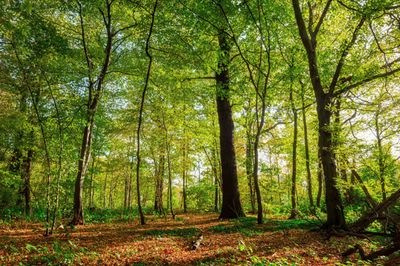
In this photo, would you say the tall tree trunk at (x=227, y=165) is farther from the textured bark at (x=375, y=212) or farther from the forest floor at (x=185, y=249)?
the textured bark at (x=375, y=212)

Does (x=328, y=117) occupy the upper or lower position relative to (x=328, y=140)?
upper

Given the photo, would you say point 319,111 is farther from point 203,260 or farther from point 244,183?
point 244,183

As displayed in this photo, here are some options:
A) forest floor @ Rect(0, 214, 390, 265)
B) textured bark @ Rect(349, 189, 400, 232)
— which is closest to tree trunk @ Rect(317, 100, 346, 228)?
textured bark @ Rect(349, 189, 400, 232)

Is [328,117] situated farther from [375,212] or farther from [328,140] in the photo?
[375,212]

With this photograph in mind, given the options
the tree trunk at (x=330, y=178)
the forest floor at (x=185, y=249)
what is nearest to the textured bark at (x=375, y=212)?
the forest floor at (x=185, y=249)

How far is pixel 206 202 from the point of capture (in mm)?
21609

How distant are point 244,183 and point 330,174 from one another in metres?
17.9

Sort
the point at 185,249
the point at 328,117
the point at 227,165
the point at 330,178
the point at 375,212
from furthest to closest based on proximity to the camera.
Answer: the point at 227,165
the point at 328,117
the point at 330,178
the point at 185,249
the point at 375,212

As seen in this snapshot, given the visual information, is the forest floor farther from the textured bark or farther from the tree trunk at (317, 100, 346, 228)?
the tree trunk at (317, 100, 346, 228)

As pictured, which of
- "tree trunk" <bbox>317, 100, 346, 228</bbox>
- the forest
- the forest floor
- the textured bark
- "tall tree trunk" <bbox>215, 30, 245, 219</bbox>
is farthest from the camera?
"tall tree trunk" <bbox>215, 30, 245, 219</bbox>

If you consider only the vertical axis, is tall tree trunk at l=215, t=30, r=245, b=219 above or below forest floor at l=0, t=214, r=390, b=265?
above

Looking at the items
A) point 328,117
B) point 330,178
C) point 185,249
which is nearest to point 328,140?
point 328,117

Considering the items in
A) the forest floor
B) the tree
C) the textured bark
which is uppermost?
the tree

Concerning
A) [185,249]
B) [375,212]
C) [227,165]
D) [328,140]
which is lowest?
[185,249]
